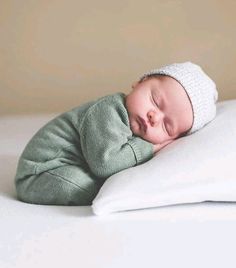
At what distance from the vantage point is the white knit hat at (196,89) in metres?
1.06

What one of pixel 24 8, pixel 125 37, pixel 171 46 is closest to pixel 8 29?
pixel 24 8

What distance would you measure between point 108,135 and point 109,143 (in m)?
0.02

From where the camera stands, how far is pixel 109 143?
973 mm

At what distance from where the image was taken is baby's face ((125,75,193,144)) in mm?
1044

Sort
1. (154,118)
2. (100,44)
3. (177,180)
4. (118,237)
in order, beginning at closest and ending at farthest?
1. (118,237)
2. (177,180)
3. (154,118)
4. (100,44)

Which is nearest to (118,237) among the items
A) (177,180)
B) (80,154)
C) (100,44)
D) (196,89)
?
(177,180)

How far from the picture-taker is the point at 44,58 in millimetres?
1992

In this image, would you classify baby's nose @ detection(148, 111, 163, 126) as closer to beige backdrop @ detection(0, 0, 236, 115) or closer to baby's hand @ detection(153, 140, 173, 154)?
baby's hand @ detection(153, 140, 173, 154)

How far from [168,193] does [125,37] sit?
1169 millimetres

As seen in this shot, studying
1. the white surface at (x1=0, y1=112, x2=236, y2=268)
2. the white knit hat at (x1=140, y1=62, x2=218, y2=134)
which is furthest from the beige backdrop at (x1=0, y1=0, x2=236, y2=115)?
the white surface at (x1=0, y1=112, x2=236, y2=268)

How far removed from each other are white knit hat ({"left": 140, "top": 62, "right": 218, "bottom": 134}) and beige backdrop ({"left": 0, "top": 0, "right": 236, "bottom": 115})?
0.84 m

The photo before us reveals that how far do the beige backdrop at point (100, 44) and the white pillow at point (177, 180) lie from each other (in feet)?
3.37

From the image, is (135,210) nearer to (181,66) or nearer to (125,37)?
(181,66)

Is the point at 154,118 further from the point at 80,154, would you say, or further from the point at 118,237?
the point at 118,237
